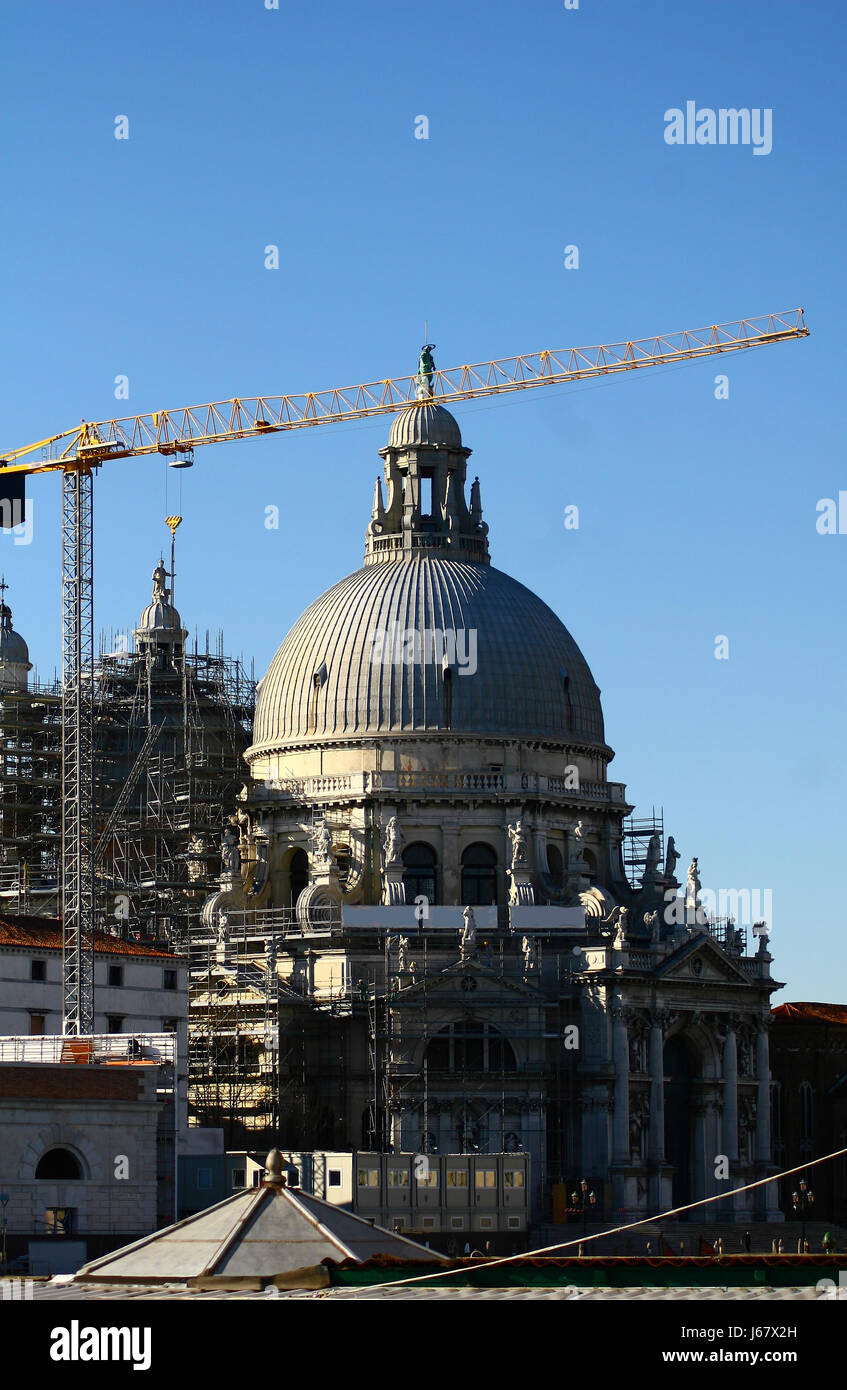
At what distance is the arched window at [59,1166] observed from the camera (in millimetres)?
84250

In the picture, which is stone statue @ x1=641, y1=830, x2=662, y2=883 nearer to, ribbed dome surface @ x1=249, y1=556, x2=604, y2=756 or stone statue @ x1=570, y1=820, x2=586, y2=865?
stone statue @ x1=570, y1=820, x2=586, y2=865

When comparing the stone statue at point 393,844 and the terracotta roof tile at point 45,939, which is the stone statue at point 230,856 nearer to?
the stone statue at point 393,844

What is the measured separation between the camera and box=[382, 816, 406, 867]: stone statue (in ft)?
376

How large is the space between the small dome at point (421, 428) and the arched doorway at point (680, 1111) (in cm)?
2898

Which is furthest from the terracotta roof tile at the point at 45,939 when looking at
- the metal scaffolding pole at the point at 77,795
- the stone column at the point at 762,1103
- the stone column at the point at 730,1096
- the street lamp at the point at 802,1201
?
the stone column at the point at 762,1103

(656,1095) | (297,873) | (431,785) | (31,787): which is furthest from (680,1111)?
(31,787)

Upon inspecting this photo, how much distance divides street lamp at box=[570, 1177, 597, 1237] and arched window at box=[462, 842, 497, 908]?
50.2 feet

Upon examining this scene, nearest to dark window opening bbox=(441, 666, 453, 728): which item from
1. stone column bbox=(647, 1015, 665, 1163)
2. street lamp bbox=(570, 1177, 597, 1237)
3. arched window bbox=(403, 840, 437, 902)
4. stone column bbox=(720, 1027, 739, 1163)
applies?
arched window bbox=(403, 840, 437, 902)

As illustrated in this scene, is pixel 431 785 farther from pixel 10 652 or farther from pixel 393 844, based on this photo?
pixel 10 652

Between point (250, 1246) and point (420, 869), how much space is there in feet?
233

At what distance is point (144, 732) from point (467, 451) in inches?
790

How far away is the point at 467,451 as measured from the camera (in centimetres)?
12456

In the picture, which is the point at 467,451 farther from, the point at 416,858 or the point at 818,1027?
the point at 818,1027
